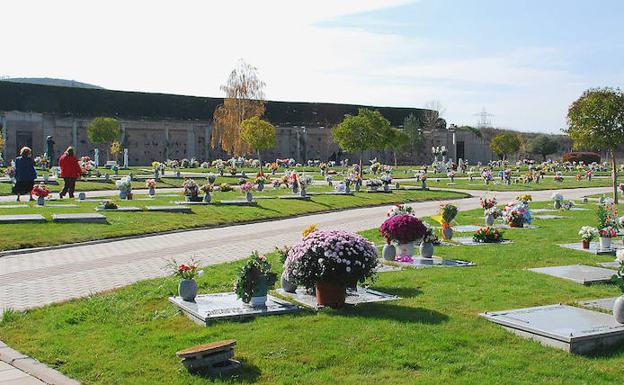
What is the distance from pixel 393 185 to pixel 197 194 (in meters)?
15.8

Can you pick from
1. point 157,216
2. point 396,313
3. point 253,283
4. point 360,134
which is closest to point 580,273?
point 396,313

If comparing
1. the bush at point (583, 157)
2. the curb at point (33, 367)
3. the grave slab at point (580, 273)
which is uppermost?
the bush at point (583, 157)

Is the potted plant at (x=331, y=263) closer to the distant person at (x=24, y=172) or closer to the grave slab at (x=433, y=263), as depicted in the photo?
the grave slab at (x=433, y=263)

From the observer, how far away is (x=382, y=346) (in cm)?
791

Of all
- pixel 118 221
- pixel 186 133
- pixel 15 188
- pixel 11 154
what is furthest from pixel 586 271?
pixel 186 133

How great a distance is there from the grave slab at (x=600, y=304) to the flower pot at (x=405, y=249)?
4.30 metres

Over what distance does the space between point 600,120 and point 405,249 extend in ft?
57.7

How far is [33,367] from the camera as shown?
7.50 m

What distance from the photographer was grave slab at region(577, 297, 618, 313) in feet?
31.2

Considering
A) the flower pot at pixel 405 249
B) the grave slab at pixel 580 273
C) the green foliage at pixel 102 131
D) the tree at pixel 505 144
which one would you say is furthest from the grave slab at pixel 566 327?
the tree at pixel 505 144

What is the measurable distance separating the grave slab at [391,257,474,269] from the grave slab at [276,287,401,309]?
9.03 ft

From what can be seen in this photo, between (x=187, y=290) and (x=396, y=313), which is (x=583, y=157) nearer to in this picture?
(x=396, y=313)

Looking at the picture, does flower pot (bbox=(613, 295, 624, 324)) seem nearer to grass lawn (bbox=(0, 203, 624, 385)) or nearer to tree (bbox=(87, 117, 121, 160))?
grass lawn (bbox=(0, 203, 624, 385))

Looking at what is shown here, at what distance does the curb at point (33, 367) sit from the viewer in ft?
23.2
